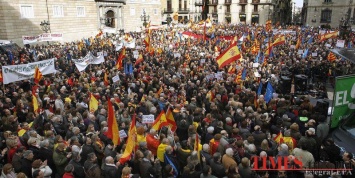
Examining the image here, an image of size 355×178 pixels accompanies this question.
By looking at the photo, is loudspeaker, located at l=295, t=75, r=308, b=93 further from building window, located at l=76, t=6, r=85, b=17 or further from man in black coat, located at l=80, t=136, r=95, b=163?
building window, located at l=76, t=6, r=85, b=17

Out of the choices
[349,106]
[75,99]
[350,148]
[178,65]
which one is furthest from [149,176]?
[178,65]

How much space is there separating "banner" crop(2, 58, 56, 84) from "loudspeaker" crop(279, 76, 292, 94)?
34.6 feet

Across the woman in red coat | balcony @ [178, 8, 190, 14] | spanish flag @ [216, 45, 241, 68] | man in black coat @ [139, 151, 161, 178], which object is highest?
balcony @ [178, 8, 190, 14]

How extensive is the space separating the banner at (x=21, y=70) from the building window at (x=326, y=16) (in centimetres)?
5167

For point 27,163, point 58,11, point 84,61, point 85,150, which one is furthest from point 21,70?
point 58,11

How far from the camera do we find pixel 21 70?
38.8 ft

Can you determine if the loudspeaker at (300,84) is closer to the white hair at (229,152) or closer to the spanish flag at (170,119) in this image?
the spanish flag at (170,119)

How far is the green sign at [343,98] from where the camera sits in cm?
646

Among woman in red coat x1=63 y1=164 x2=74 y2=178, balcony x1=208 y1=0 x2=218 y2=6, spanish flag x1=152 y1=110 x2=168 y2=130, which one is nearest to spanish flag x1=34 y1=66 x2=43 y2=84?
spanish flag x1=152 y1=110 x2=168 y2=130

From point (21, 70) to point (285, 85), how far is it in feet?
37.4

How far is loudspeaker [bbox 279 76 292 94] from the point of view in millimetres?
13859

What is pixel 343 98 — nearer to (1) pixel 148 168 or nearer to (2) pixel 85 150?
(1) pixel 148 168

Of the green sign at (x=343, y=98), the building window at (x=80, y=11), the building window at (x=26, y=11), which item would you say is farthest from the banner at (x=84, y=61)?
the building window at (x=80, y=11)

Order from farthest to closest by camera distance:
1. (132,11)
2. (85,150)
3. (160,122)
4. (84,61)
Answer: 1. (132,11)
2. (84,61)
3. (160,122)
4. (85,150)
